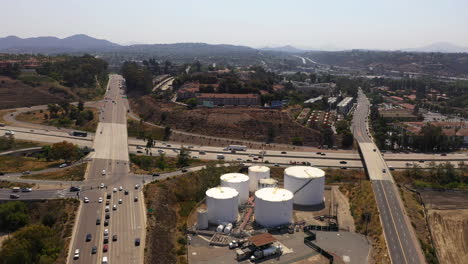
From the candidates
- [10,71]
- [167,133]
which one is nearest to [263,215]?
[167,133]

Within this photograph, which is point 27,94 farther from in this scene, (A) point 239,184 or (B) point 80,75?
(A) point 239,184

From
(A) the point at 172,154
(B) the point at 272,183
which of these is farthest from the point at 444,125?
(A) the point at 172,154

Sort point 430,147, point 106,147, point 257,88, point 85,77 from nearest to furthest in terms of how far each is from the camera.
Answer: point 106,147 < point 430,147 < point 257,88 < point 85,77

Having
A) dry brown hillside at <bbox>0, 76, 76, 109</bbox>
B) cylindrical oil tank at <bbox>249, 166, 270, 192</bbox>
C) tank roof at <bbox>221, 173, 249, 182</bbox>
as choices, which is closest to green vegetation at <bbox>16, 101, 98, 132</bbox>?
dry brown hillside at <bbox>0, 76, 76, 109</bbox>

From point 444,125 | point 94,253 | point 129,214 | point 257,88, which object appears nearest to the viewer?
point 94,253

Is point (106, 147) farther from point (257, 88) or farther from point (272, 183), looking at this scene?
point (257, 88)

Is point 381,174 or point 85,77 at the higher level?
point 85,77

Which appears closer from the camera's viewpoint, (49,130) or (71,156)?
(71,156)
